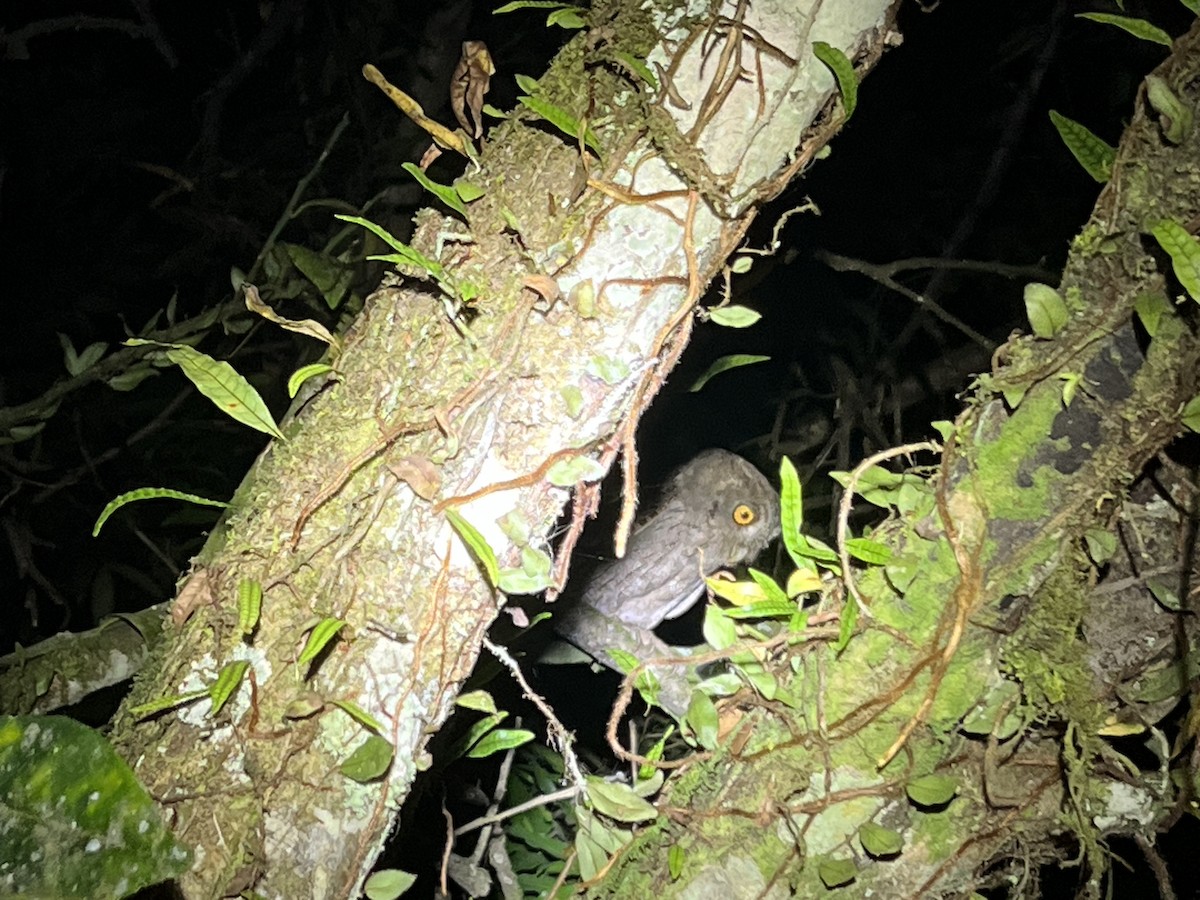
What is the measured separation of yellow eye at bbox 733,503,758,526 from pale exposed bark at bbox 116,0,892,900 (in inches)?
51.0

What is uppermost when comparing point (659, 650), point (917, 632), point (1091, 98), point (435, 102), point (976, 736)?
point (1091, 98)

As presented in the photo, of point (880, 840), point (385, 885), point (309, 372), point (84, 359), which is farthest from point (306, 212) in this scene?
point (880, 840)

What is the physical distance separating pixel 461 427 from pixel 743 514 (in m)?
1.41

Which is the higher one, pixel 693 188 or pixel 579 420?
pixel 693 188

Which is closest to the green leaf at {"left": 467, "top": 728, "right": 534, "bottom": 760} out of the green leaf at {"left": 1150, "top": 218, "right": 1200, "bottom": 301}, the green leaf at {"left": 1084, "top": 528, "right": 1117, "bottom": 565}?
the green leaf at {"left": 1084, "top": 528, "right": 1117, "bottom": 565}

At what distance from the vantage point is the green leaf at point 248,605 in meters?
0.86

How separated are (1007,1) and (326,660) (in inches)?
120

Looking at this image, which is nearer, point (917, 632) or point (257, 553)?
point (257, 553)

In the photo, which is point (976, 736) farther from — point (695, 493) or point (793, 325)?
point (793, 325)

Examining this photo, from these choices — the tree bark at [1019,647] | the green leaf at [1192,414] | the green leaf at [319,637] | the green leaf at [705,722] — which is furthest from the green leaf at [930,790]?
the green leaf at [319,637]

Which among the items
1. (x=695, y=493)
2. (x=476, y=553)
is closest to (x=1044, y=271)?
(x=695, y=493)

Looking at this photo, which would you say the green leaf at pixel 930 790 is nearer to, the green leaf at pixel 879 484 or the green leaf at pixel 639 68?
the green leaf at pixel 879 484

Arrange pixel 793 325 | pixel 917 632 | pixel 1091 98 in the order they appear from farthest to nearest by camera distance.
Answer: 1. pixel 793 325
2. pixel 1091 98
3. pixel 917 632

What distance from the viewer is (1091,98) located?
260 cm
